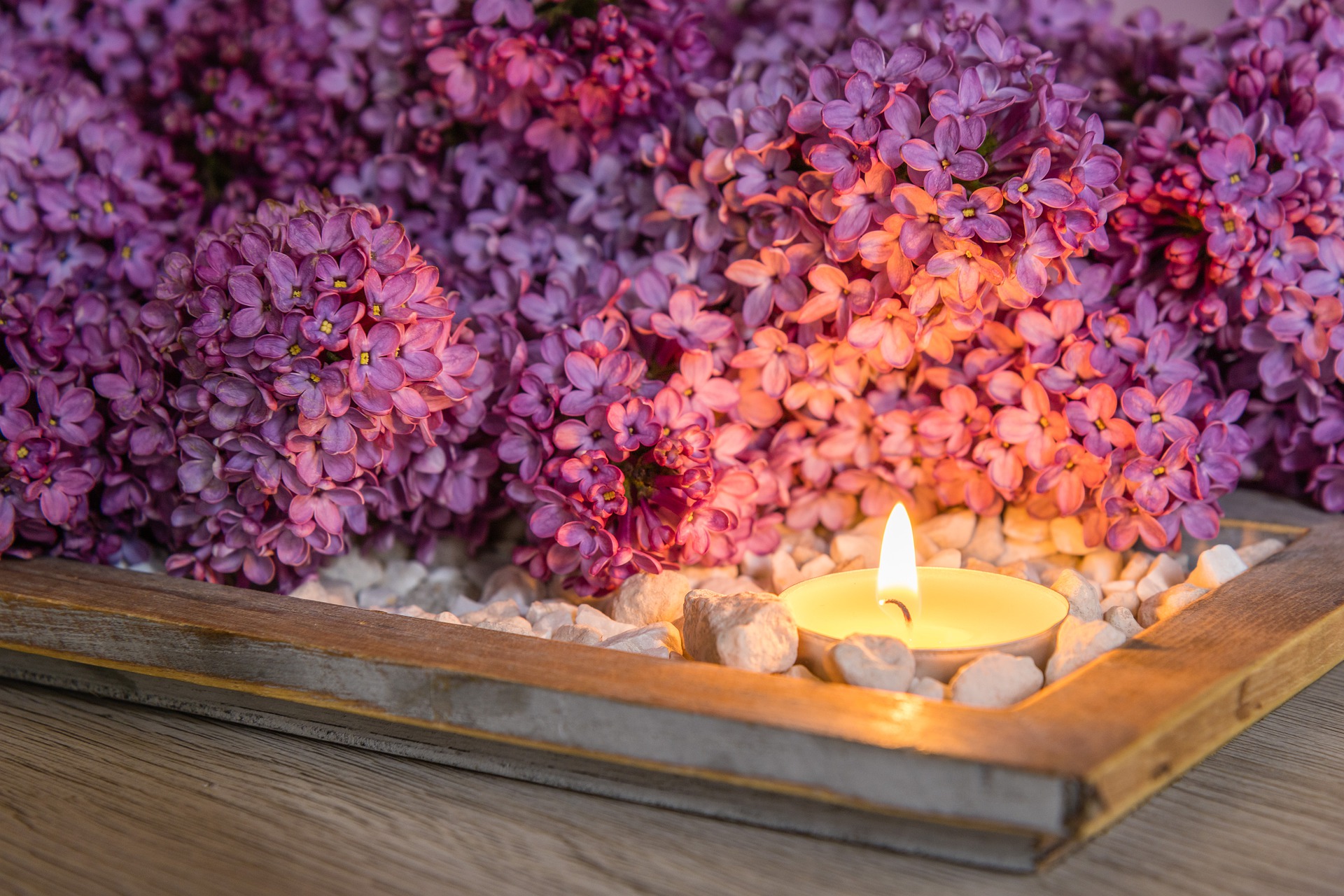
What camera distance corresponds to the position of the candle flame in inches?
28.8

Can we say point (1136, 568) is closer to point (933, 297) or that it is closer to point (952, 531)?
point (952, 531)

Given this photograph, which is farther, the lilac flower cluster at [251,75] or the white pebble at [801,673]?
the lilac flower cluster at [251,75]

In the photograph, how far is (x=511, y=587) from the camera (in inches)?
34.7

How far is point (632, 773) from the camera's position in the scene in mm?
622

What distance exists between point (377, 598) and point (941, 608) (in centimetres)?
42

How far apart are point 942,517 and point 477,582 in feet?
1.24

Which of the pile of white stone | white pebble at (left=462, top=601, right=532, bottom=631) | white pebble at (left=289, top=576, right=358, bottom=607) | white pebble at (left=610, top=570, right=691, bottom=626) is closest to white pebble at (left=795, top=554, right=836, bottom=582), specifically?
the pile of white stone

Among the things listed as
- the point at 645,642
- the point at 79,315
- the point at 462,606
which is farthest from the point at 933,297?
the point at 79,315

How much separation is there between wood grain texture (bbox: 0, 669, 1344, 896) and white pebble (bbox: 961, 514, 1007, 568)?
25 centimetres

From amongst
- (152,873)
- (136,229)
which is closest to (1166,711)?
(152,873)

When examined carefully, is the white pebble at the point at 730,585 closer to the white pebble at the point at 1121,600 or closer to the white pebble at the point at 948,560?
the white pebble at the point at 948,560

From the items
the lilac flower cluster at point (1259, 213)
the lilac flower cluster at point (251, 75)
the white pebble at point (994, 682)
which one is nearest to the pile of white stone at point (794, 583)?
the white pebble at point (994, 682)

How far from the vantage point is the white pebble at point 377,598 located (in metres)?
0.88

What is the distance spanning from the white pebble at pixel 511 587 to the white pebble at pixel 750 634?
21cm
